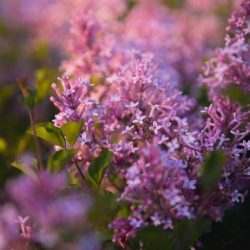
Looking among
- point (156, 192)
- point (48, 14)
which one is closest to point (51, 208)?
point (156, 192)

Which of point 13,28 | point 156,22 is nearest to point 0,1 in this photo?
point 13,28

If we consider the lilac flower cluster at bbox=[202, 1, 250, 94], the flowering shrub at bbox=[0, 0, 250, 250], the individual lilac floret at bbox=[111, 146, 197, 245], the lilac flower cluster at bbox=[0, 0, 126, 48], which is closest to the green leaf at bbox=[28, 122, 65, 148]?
the flowering shrub at bbox=[0, 0, 250, 250]

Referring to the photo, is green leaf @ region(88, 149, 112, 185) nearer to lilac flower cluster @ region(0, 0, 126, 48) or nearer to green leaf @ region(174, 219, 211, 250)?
green leaf @ region(174, 219, 211, 250)

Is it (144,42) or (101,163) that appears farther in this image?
(144,42)

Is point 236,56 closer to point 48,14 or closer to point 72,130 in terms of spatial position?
point 72,130

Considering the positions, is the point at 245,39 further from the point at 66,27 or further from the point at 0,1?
the point at 0,1

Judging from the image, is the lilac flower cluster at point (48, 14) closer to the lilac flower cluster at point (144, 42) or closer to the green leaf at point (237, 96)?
the lilac flower cluster at point (144, 42)
